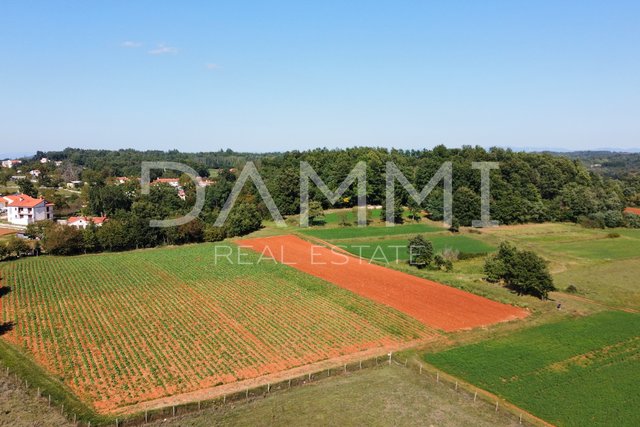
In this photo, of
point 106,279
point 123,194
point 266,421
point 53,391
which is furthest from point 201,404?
point 123,194

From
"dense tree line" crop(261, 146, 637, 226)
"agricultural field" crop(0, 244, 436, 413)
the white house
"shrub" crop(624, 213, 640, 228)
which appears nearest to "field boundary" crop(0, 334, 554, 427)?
"agricultural field" crop(0, 244, 436, 413)

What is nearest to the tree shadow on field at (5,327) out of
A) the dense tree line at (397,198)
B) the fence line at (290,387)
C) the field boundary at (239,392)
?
the field boundary at (239,392)

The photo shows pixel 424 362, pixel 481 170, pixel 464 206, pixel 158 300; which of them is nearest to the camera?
pixel 424 362

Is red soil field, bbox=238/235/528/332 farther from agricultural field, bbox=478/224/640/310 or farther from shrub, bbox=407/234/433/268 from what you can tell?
agricultural field, bbox=478/224/640/310

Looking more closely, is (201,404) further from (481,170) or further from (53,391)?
(481,170)

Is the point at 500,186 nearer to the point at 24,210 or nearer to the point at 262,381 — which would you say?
the point at 262,381

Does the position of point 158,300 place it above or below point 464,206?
below

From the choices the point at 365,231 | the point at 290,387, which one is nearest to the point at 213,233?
the point at 365,231
